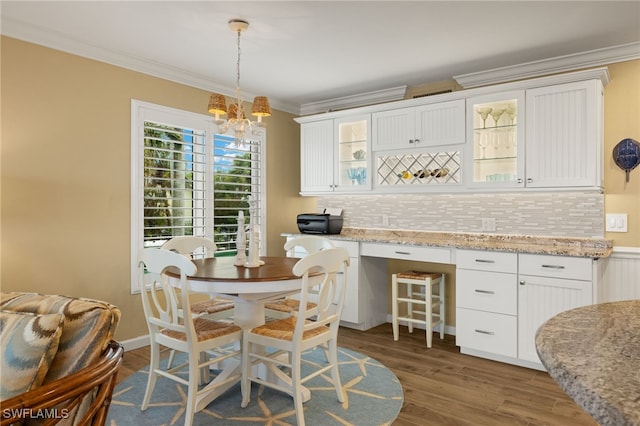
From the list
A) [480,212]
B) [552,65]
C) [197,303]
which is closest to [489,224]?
[480,212]

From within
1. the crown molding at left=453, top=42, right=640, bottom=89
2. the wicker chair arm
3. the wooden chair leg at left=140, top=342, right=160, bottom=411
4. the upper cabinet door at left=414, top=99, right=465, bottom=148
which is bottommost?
the wooden chair leg at left=140, top=342, right=160, bottom=411

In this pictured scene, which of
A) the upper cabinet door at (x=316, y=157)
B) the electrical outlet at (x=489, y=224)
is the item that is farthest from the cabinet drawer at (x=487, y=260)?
the upper cabinet door at (x=316, y=157)

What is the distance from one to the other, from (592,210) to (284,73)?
300 cm

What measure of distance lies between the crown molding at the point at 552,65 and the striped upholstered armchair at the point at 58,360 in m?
3.76

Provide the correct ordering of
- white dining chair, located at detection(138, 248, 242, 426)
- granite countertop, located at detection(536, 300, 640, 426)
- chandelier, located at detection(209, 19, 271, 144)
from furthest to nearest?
chandelier, located at detection(209, 19, 271, 144), white dining chair, located at detection(138, 248, 242, 426), granite countertop, located at detection(536, 300, 640, 426)

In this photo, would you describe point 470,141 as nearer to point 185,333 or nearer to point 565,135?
point 565,135

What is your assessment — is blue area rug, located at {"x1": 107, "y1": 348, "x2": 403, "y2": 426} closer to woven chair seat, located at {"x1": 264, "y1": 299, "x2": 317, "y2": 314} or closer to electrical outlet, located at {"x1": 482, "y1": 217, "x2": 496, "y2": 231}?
woven chair seat, located at {"x1": 264, "y1": 299, "x2": 317, "y2": 314}

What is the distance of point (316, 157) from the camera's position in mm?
4910

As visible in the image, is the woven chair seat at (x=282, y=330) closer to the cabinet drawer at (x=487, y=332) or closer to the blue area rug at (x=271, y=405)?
the blue area rug at (x=271, y=405)

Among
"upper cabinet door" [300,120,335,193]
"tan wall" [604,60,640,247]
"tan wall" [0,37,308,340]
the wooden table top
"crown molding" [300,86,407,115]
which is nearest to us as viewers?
the wooden table top

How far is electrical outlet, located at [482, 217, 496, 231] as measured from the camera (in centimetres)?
391

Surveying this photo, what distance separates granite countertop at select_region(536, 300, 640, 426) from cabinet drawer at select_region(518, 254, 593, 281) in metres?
2.15

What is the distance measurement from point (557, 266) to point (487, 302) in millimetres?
607

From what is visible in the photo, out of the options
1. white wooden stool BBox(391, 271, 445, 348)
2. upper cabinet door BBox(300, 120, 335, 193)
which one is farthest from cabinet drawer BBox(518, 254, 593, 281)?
upper cabinet door BBox(300, 120, 335, 193)
